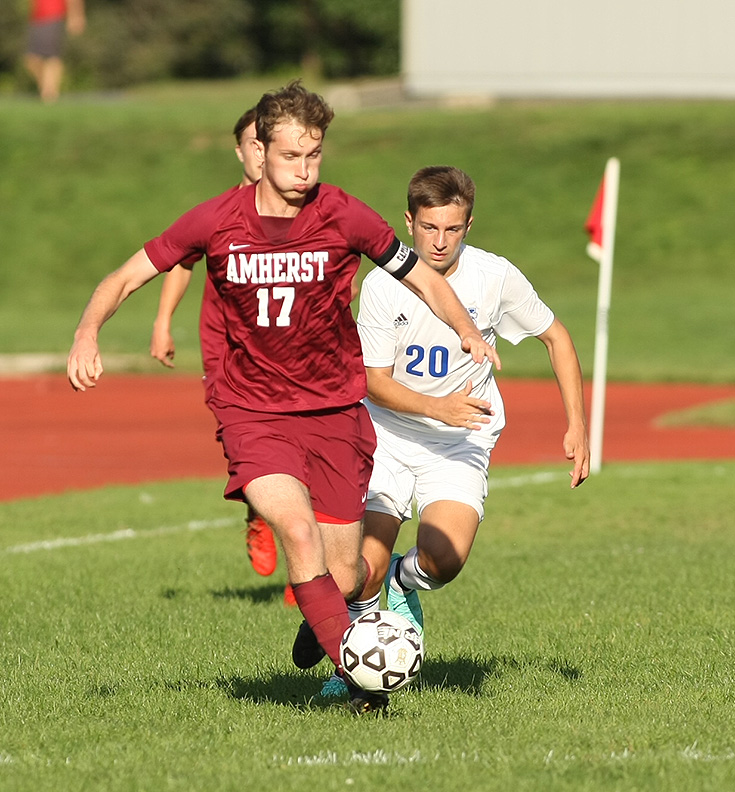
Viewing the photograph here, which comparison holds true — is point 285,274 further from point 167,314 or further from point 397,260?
point 167,314

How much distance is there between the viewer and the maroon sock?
5.96 meters

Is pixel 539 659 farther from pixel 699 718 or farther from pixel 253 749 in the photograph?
pixel 253 749

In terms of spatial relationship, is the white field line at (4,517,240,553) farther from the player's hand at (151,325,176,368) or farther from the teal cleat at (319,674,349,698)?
the teal cleat at (319,674,349,698)

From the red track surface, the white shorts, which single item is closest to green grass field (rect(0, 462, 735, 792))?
the white shorts

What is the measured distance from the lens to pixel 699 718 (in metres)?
5.86

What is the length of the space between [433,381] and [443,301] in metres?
1.35

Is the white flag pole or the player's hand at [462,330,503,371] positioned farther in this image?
the white flag pole

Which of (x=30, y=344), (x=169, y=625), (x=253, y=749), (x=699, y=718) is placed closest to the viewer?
(x=253, y=749)

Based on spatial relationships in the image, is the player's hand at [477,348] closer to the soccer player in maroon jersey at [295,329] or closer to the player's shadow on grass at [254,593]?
the soccer player in maroon jersey at [295,329]

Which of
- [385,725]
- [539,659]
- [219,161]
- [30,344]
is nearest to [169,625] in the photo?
[539,659]

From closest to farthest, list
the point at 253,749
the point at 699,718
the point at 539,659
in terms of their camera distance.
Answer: the point at 253,749, the point at 699,718, the point at 539,659

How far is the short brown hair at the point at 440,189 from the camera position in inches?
273

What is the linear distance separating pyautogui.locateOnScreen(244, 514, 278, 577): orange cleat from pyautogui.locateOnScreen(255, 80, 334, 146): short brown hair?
3522 millimetres

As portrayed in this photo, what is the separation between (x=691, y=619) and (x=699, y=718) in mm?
2234
